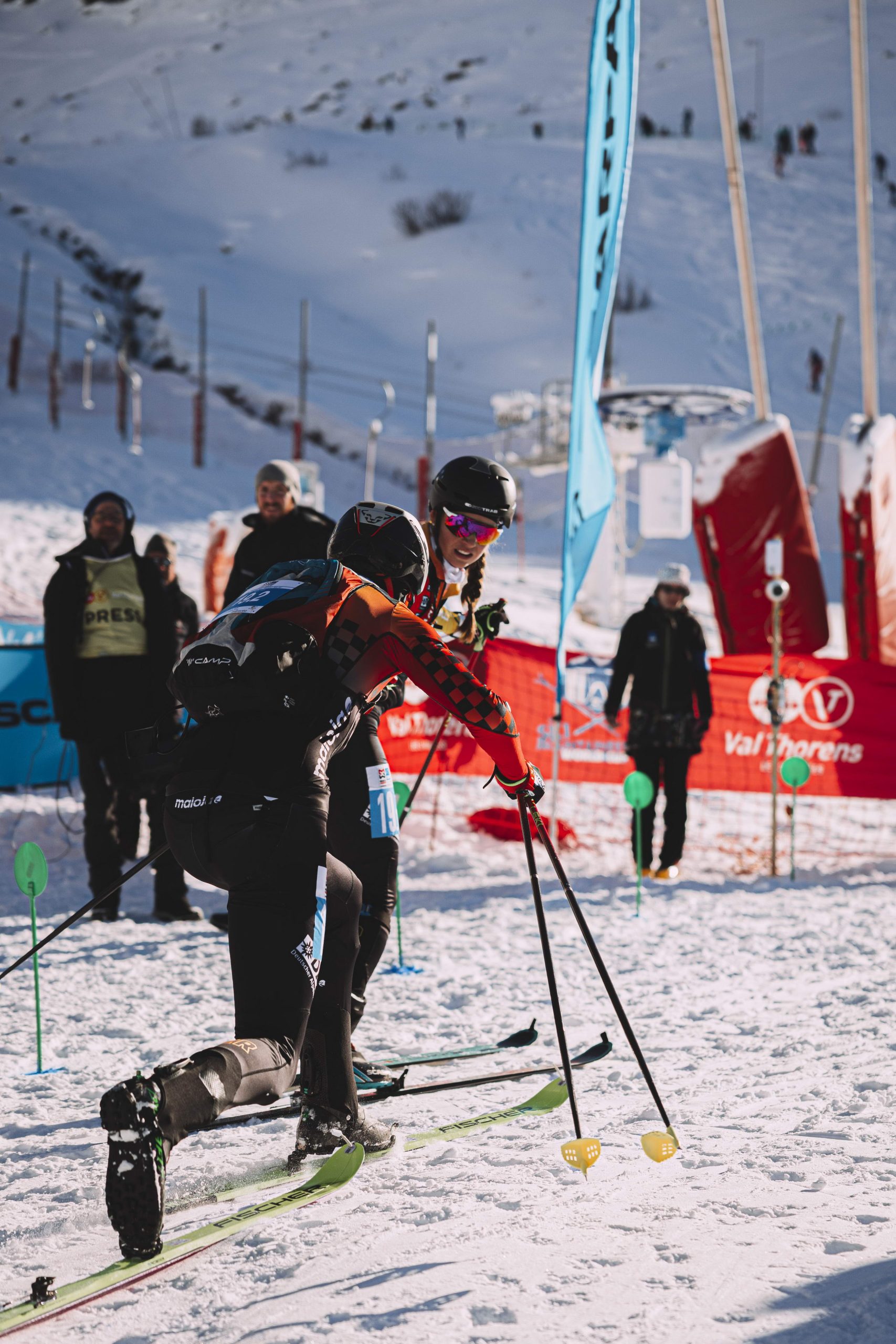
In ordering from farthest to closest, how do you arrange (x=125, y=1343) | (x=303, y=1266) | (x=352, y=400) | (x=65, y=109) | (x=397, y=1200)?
1. (x=65, y=109)
2. (x=352, y=400)
3. (x=397, y=1200)
4. (x=303, y=1266)
5. (x=125, y=1343)

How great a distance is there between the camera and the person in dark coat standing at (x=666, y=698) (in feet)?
24.0

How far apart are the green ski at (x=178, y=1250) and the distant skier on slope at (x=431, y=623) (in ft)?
1.78

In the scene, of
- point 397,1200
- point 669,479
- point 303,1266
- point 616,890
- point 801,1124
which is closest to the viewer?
point 303,1266

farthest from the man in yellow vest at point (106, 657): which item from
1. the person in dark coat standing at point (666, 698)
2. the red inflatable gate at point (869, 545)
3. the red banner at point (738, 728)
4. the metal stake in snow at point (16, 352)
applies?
the metal stake in snow at point (16, 352)

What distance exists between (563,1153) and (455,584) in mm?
2022

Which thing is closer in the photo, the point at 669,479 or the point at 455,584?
the point at 455,584

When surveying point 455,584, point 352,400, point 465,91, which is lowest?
point 455,584

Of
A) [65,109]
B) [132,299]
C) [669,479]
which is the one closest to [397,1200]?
[669,479]

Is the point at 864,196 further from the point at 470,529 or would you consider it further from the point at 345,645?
the point at 345,645

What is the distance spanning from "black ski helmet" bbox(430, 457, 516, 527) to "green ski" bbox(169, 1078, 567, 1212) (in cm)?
176

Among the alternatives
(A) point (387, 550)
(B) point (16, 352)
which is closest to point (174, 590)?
(A) point (387, 550)

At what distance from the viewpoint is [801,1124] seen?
3539 millimetres

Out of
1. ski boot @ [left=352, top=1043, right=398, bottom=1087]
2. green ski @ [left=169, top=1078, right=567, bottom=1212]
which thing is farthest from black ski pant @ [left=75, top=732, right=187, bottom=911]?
green ski @ [left=169, top=1078, right=567, bottom=1212]

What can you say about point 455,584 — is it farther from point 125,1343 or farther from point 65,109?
point 65,109
